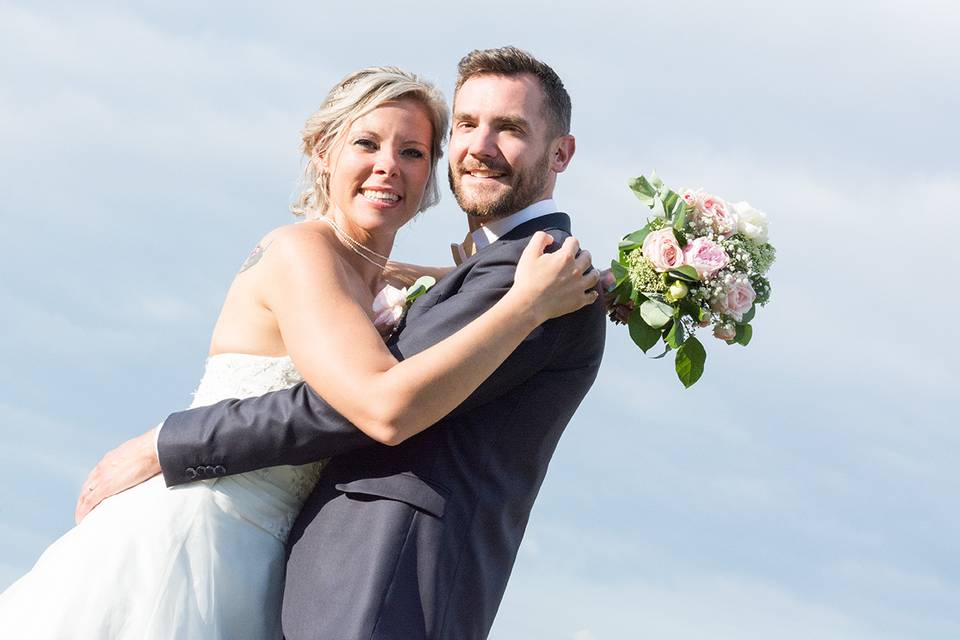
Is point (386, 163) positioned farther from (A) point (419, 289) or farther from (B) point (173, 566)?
(B) point (173, 566)

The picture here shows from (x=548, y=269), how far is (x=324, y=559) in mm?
1625

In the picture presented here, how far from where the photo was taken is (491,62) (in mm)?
6742

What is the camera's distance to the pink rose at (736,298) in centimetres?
599

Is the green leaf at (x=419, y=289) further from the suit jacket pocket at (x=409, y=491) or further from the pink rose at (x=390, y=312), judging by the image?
the suit jacket pocket at (x=409, y=491)

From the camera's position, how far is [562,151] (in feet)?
22.8

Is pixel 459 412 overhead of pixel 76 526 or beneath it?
overhead

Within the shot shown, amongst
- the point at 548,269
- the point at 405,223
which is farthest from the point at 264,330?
the point at 548,269

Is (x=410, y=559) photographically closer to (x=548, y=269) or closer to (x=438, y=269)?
Answer: (x=548, y=269)

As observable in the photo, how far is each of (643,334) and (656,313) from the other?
166 millimetres

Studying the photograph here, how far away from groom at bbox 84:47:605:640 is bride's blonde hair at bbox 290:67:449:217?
1126 mm

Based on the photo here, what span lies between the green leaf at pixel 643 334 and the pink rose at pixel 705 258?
36 cm

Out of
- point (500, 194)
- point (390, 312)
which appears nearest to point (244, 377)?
point (390, 312)

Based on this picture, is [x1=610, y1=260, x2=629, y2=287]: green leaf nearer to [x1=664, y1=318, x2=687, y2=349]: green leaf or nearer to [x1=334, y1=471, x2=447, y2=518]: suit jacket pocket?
[x1=664, y1=318, x2=687, y2=349]: green leaf

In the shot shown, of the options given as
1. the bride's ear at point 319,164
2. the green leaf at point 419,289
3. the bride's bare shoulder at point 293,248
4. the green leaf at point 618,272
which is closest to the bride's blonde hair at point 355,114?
the bride's ear at point 319,164
